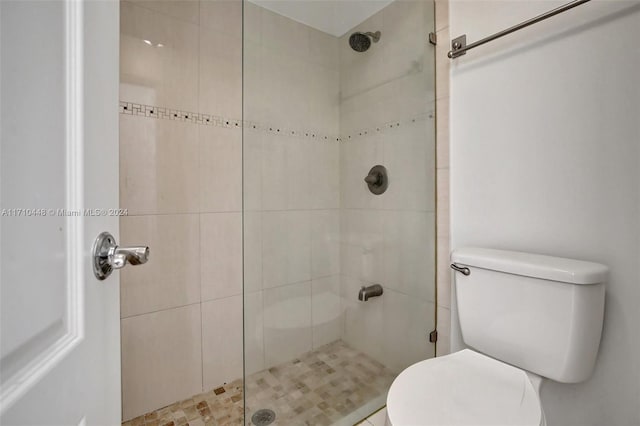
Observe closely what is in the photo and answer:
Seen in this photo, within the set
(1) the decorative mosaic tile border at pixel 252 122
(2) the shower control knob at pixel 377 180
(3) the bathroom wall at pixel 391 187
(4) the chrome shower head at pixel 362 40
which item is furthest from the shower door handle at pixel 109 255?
(4) the chrome shower head at pixel 362 40

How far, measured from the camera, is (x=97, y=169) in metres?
0.41

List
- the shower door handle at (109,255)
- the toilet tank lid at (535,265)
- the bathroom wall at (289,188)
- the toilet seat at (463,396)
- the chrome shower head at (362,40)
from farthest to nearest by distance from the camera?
the chrome shower head at (362,40), the bathroom wall at (289,188), the toilet tank lid at (535,265), the toilet seat at (463,396), the shower door handle at (109,255)

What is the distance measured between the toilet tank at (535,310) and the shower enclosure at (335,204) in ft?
1.22

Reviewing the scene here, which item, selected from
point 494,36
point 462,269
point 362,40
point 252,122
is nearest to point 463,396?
point 462,269

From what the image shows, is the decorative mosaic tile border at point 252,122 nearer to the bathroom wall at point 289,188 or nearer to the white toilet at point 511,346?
the bathroom wall at point 289,188

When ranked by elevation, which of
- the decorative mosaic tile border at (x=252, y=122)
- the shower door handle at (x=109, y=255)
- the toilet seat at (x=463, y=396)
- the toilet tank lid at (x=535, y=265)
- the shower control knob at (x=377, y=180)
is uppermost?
the decorative mosaic tile border at (x=252, y=122)

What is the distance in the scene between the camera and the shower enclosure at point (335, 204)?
1.00 m

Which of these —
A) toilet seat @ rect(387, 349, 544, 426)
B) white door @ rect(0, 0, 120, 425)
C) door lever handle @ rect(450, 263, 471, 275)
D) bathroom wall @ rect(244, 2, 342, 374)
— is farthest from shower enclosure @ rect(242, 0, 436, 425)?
white door @ rect(0, 0, 120, 425)

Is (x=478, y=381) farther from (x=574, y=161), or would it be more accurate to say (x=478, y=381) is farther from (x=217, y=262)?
(x=217, y=262)

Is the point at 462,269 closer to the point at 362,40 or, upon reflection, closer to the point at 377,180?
the point at 377,180

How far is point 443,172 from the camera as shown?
4.39 ft

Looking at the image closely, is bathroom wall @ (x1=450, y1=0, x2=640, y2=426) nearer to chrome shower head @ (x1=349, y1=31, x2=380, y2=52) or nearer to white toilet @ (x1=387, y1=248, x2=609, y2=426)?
white toilet @ (x1=387, y1=248, x2=609, y2=426)

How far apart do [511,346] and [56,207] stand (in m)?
1.20

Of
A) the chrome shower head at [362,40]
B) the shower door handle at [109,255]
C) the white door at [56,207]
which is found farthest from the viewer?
the chrome shower head at [362,40]
